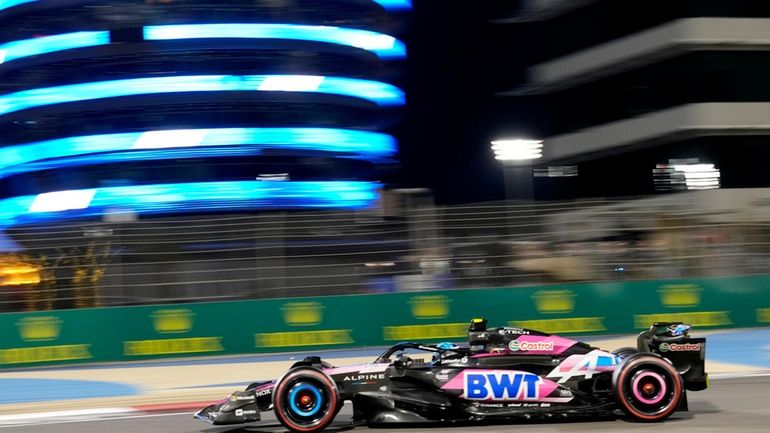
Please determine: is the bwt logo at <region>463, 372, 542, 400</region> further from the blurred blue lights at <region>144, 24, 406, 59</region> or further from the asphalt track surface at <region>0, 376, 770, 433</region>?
the blurred blue lights at <region>144, 24, 406, 59</region>

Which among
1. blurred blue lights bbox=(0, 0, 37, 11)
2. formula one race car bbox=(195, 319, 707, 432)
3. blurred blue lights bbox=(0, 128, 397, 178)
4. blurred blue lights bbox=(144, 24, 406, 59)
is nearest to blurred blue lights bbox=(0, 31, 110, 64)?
blurred blue lights bbox=(0, 0, 37, 11)

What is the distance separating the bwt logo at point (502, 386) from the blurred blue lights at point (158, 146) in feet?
93.1

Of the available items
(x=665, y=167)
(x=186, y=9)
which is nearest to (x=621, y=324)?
(x=665, y=167)

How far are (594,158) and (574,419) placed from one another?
27.7m

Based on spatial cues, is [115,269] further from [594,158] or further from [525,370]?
[594,158]

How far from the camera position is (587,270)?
16.2 metres

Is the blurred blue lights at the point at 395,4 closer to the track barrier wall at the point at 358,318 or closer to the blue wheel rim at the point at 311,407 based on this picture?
the track barrier wall at the point at 358,318

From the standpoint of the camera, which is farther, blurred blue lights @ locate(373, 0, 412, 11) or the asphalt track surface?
blurred blue lights @ locate(373, 0, 412, 11)

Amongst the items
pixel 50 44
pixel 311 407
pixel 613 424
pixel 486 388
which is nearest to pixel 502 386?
pixel 486 388

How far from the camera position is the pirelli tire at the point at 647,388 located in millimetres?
7402

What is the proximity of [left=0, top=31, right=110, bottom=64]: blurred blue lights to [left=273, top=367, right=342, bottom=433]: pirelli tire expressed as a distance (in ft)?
95.3

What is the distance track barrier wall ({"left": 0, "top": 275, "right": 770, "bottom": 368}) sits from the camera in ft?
48.9

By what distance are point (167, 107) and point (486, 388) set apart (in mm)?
28957

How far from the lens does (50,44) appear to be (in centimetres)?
3422
